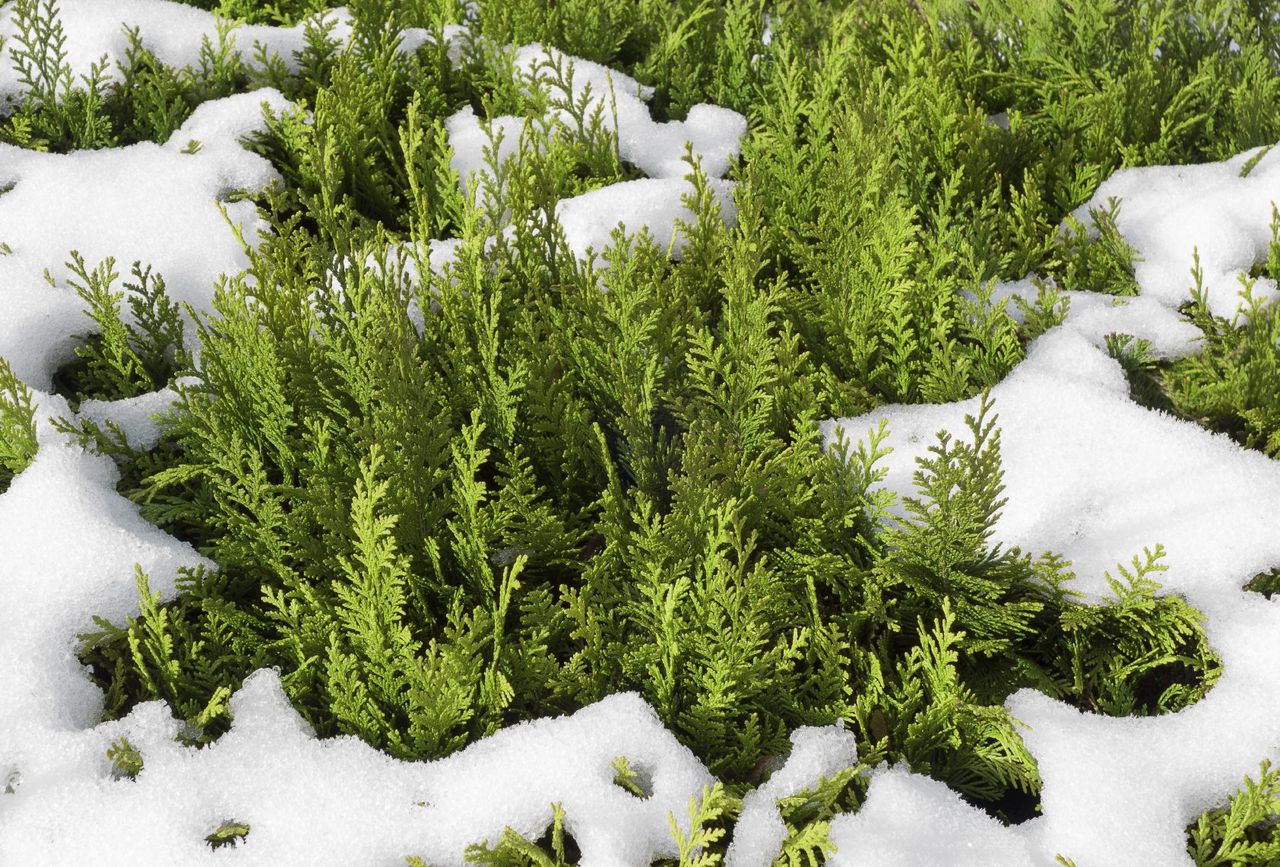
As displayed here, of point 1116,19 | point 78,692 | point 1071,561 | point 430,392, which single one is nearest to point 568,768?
point 430,392

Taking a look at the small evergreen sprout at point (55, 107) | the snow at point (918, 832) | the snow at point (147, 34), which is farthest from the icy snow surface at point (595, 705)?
the snow at point (147, 34)

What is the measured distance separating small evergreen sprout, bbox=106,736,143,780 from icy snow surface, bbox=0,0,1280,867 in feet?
0.09

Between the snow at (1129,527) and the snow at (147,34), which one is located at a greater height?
the snow at (147,34)

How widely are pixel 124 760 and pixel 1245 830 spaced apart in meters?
2.25

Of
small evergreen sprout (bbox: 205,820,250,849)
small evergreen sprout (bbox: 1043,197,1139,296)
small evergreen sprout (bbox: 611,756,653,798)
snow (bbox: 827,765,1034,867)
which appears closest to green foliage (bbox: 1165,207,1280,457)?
small evergreen sprout (bbox: 1043,197,1139,296)

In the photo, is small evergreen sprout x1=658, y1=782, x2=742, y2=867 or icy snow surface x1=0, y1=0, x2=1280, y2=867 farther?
icy snow surface x1=0, y1=0, x2=1280, y2=867

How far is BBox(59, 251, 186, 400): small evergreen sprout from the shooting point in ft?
8.11

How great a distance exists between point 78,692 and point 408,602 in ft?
2.31

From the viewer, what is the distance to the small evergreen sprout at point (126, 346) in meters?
2.47

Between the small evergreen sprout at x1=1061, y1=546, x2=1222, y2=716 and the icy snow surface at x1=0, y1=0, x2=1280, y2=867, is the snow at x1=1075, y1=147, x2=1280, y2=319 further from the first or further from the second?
the small evergreen sprout at x1=1061, y1=546, x2=1222, y2=716

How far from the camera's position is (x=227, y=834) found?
1.82 meters

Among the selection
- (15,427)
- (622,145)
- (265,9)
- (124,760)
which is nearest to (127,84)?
(265,9)

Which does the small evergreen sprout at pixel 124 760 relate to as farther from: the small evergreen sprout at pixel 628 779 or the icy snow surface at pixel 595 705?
the small evergreen sprout at pixel 628 779

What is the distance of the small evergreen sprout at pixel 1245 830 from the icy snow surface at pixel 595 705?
52 millimetres
